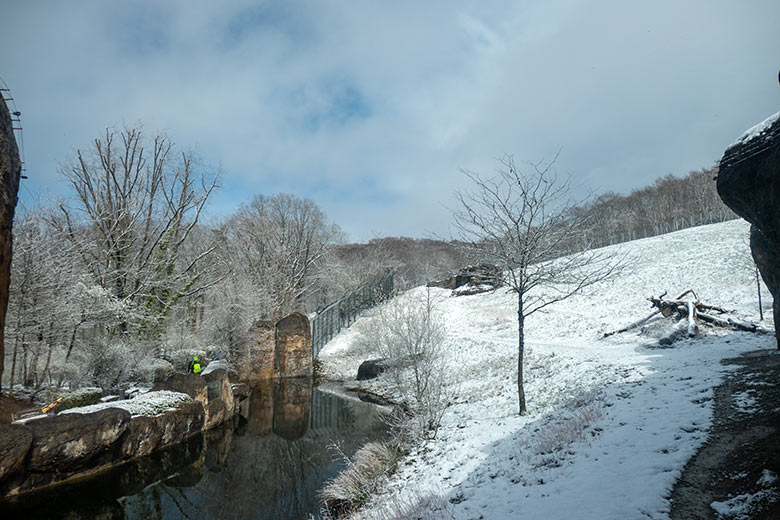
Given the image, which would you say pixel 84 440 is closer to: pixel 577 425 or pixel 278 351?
pixel 577 425

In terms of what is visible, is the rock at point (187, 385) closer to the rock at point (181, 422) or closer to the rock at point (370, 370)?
the rock at point (181, 422)

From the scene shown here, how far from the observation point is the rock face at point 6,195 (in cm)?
296

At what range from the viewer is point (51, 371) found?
13.0m

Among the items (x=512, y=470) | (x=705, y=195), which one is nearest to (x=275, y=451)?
(x=512, y=470)

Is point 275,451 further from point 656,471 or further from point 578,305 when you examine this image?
point 578,305

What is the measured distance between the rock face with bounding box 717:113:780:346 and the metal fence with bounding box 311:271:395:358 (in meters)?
20.7

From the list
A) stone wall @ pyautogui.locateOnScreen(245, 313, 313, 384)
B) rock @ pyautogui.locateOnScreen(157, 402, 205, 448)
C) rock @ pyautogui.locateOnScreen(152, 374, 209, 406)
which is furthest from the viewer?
stone wall @ pyautogui.locateOnScreen(245, 313, 313, 384)

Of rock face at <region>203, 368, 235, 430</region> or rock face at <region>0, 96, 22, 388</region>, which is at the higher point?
rock face at <region>0, 96, 22, 388</region>

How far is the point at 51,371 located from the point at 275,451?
8178mm

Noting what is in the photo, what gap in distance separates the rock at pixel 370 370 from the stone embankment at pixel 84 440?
9460 millimetres

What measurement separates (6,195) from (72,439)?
8.30 metres

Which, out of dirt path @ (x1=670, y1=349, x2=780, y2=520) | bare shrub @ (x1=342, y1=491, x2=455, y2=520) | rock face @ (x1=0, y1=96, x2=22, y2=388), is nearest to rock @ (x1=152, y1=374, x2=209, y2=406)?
bare shrub @ (x1=342, y1=491, x2=455, y2=520)

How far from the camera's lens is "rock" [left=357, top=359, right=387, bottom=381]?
2070cm

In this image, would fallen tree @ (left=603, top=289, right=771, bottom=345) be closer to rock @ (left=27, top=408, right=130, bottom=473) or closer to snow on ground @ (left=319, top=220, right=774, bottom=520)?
snow on ground @ (left=319, top=220, right=774, bottom=520)
